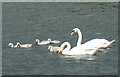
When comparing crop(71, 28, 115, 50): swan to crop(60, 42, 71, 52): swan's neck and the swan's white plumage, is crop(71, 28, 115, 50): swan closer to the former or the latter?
crop(60, 42, 71, 52): swan's neck

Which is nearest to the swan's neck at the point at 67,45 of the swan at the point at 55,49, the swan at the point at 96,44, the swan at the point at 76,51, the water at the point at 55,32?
the swan at the point at 76,51

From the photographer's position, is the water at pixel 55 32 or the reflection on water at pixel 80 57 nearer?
the water at pixel 55 32

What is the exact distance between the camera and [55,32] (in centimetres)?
2644

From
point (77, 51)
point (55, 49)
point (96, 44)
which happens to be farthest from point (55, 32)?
point (77, 51)

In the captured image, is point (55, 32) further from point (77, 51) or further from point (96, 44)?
point (77, 51)

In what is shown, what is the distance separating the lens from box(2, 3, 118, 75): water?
19594mm

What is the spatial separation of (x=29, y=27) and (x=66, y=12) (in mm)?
5810

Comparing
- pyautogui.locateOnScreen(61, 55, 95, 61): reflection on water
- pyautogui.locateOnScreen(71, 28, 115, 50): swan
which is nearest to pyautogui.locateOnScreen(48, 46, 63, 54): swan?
pyautogui.locateOnScreen(61, 55, 95, 61): reflection on water

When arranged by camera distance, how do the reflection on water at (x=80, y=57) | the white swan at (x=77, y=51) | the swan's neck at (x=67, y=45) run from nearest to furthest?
the reflection on water at (x=80, y=57), the white swan at (x=77, y=51), the swan's neck at (x=67, y=45)

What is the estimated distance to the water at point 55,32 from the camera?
19.6 metres

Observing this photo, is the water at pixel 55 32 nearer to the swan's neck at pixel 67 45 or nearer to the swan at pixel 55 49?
the swan at pixel 55 49

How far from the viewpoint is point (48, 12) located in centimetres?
3356

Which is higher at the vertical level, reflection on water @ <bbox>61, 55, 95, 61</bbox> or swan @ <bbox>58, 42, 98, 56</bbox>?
swan @ <bbox>58, 42, 98, 56</bbox>

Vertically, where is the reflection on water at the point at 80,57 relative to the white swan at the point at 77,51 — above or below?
below
